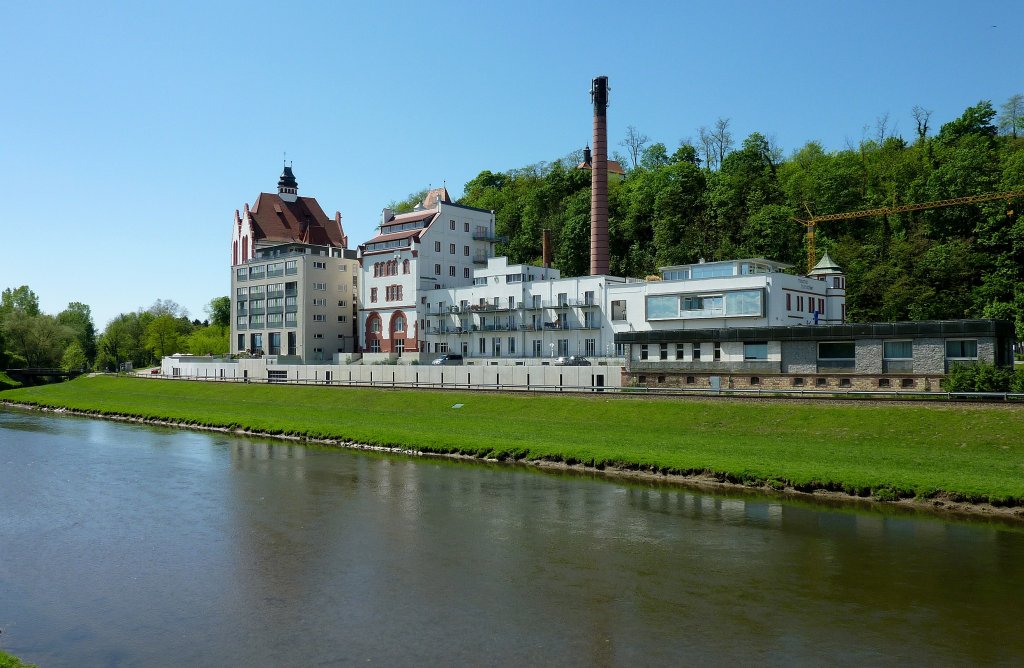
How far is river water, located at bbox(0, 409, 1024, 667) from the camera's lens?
16.3 m

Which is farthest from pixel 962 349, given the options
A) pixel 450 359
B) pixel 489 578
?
pixel 450 359

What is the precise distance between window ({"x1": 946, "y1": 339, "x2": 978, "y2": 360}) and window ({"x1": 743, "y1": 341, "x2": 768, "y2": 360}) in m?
11.8

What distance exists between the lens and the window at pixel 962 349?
4741cm

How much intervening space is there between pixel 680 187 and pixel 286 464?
253 feet

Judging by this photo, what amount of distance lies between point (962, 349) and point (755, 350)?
13.3 meters

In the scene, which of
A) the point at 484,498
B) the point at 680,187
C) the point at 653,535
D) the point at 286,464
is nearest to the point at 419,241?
the point at 680,187

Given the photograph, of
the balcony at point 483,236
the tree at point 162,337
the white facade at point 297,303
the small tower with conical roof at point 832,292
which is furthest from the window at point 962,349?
the tree at point 162,337

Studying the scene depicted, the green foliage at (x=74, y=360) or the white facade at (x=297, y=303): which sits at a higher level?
the white facade at (x=297, y=303)

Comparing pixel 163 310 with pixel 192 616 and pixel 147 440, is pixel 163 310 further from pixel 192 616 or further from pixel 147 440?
pixel 192 616

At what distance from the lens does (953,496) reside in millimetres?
28656

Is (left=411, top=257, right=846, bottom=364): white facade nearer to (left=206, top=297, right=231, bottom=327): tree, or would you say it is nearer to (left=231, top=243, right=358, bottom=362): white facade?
(left=231, top=243, right=358, bottom=362): white facade

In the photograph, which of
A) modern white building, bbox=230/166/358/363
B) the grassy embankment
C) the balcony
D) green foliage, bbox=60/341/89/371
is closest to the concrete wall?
the grassy embankment

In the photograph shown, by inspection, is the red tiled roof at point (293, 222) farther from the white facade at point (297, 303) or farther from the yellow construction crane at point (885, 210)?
the yellow construction crane at point (885, 210)

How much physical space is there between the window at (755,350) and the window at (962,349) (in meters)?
11.8
